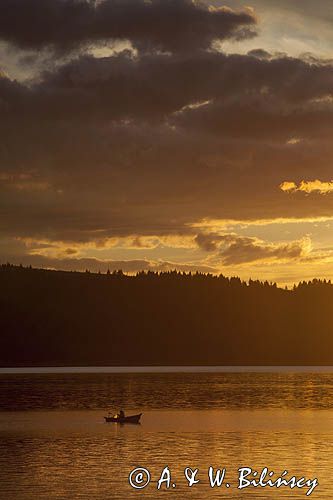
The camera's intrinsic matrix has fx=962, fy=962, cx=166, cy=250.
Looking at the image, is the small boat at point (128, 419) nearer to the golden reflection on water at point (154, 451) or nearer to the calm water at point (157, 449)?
the golden reflection on water at point (154, 451)

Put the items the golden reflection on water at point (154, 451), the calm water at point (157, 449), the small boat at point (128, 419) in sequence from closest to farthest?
1. the golden reflection on water at point (154, 451)
2. the calm water at point (157, 449)
3. the small boat at point (128, 419)

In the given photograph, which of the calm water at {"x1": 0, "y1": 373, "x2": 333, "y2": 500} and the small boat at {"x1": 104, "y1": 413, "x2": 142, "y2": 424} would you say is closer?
the calm water at {"x1": 0, "y1": 373, "x2": 333, "y2": 500}

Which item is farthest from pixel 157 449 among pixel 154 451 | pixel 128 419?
pixel 128 419

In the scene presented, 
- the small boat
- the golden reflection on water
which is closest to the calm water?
the golden reflection on water

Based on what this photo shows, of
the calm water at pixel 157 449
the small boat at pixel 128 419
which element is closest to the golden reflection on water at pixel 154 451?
the calm water at pixel 157 449

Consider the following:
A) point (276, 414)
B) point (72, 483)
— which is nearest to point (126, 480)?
point (72, 483)

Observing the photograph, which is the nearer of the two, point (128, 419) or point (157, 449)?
point (157, 449)

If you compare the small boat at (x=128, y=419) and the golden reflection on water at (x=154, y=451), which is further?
the small boat at (x=128, y=419)

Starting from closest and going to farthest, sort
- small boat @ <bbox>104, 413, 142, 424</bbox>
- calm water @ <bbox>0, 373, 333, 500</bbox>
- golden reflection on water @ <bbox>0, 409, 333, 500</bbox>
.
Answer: golden reflection on water @ <bbox>0, 409, 333, 500</bbox> < calm water @ <bbox>0, 373, 333, 500</bbox> < small boat @ <bbox>104, 413, 142, 424</bbox>

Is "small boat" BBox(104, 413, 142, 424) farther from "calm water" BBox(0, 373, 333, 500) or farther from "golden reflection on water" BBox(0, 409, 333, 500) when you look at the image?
"calm water" BBox(0, 373, 333, 500)

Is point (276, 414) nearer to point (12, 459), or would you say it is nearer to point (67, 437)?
point (67, 437)

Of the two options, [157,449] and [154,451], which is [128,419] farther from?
[154,451]

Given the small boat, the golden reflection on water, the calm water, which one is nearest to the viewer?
the golden reflection on water

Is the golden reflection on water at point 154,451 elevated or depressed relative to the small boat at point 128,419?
depressed
